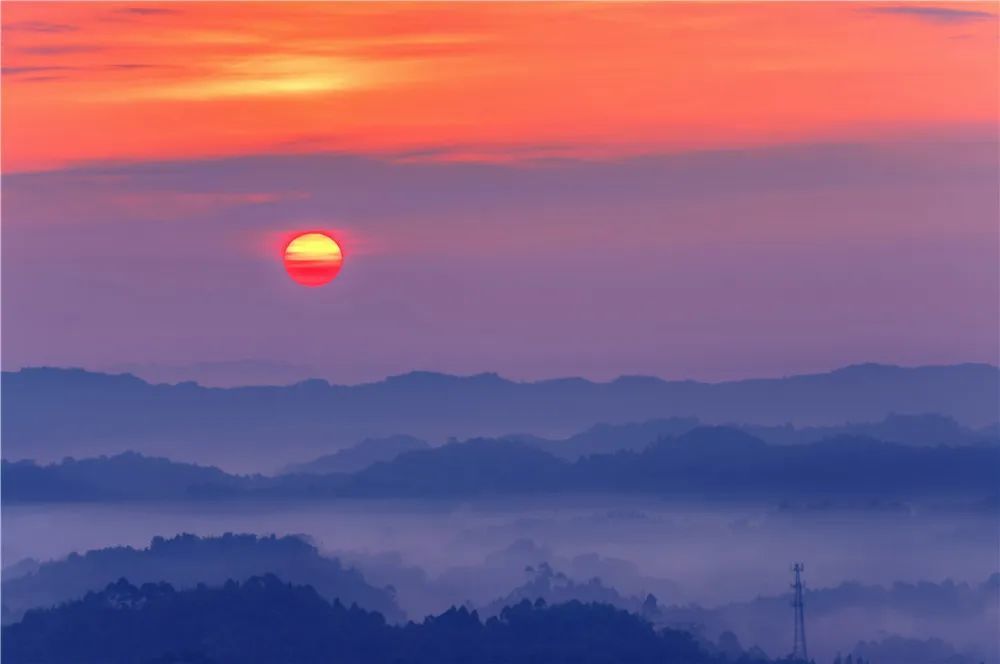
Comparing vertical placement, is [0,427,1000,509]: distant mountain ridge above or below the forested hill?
above

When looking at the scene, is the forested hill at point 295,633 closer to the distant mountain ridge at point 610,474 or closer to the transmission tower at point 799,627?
the transmission tower at point 799,627

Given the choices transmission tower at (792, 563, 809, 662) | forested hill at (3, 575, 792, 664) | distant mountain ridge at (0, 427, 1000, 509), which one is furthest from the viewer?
distant mountain ridge at (0, 427, 1000, 509)

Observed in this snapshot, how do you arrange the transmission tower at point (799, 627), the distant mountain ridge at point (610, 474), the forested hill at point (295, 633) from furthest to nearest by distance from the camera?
the distant mountain ridge at point (610, 474) → the transmission tower at point (799, 627) → the forested hill at point (295, 633)

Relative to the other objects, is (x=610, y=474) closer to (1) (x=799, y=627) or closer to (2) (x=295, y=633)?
(1) (x=799, y=627)

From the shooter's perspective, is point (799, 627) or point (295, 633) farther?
point (799, 627)

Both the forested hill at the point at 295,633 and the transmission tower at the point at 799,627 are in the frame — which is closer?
the forested hill at the point at 295,633

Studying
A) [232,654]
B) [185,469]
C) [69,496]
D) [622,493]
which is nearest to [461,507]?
[622,493]

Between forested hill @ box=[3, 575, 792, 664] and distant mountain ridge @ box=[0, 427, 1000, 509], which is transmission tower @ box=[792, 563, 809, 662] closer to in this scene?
forested hill @ box=[3, 575, 792, 664]

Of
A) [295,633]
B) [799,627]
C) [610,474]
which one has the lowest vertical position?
[295,633]

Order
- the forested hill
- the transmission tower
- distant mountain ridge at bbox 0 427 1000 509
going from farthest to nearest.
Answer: distant mountain ridge at bbox 0 427 1000 509
the transmission tower
the forested hill

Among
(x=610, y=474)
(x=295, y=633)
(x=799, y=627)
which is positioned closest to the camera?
(x=295, y=633)

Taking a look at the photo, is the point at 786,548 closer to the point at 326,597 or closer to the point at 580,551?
the point at 580,551
